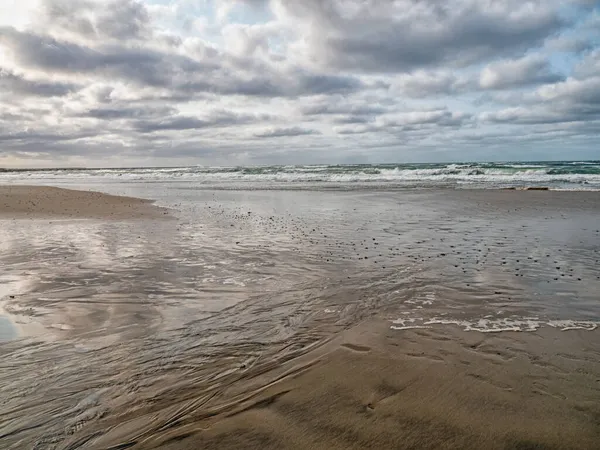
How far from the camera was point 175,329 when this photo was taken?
4883mm

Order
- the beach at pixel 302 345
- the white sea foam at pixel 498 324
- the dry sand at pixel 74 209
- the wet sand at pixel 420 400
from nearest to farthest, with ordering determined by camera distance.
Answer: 1. the wet sand at pixel 420 400
2. the beach at pixel 302 345
3. the white sea foam at pixel 498 324
4. the dry sand at pixel 74 209

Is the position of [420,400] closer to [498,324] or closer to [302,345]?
[302,345]

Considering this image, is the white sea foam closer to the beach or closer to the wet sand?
the beach

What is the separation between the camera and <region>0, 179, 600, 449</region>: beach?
3.03 m

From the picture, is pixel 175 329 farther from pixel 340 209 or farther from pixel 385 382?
pixel 340 209

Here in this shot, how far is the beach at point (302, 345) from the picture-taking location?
3.03 metres

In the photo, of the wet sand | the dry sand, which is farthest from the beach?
the dry sand

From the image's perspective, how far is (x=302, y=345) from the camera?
4438 mm

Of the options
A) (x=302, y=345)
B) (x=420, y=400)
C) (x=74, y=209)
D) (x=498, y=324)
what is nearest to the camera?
(x=420, y=400)

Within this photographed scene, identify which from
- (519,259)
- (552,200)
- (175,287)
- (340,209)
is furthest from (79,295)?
(552,200)

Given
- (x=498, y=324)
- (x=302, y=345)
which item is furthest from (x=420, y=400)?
(x=498, y=324)

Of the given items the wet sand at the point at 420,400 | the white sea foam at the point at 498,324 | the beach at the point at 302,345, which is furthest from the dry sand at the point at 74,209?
the wet sand at the point at 420,400

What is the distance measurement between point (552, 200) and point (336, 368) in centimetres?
2035

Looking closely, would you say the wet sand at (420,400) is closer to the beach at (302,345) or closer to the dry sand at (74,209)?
the beach at (302,345)
